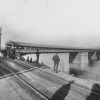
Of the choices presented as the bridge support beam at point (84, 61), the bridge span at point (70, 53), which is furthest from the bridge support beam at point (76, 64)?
the bridge support beam at point (84, 61)

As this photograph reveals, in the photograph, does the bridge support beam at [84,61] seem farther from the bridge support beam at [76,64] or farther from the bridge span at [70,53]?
the bridge support beam at [76,64]

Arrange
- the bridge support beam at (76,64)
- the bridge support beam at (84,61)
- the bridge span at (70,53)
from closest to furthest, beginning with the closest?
1. the bridge span at (70,53)
2. the bridge support beam at (76,64)
3. the bridge support beam at (84,61)

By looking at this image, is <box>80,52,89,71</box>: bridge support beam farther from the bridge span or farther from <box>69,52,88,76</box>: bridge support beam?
<box>69,52,88,76</box>: bridge support beam

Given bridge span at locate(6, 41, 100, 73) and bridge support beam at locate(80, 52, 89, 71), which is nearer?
bridge span at locate(6, 41, 100, 73)

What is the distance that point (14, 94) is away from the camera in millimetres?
5918

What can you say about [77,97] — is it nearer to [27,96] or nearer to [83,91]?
[83,91]

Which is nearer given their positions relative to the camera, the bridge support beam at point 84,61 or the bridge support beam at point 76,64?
the bridge support beam at point 76,64

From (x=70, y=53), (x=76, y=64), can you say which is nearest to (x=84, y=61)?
(x=76, y=64)

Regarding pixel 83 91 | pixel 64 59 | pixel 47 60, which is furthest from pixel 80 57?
pixel 83 91

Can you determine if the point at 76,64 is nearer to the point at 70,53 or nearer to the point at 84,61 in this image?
the point at 70,53

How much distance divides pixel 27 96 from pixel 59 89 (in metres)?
1.94

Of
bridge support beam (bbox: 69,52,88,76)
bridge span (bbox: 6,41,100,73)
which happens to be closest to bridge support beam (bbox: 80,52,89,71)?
bridge span (bbox: 6,41,100,73)

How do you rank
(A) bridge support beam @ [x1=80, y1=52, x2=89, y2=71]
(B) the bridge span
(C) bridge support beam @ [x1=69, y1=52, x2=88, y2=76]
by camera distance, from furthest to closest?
1. (A) bridge support beam @ [x1=80, y1=52, x2=89, y2=71]
2. (C) bridge support beam @ [x1=69, y1=52, x2=88, y2=76]
3. (B) the bridge span

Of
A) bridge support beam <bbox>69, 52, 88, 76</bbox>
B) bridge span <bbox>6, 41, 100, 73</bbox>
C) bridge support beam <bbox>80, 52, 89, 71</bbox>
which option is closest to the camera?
bridge span <bbox>6, 41, 100, 73</bbox>
